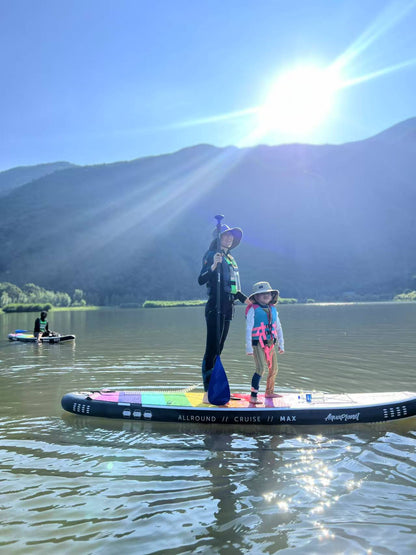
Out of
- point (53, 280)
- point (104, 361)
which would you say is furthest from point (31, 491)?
point (53, 280)

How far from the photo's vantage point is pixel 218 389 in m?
9.49

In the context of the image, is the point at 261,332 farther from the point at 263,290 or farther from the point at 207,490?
the point at 207,490

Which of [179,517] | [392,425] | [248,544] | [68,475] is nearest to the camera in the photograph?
[248,544]

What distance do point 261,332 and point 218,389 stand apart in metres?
1.62

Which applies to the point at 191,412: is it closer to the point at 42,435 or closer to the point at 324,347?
the point at 42,435

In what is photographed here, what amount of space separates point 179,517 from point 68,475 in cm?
225

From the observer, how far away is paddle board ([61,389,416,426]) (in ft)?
29.1

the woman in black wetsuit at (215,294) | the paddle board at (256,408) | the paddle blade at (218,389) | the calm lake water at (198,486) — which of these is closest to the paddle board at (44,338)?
the calm lake water at (198,486)

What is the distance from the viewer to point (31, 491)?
6070 mm

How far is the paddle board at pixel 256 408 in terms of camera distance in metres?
8.88

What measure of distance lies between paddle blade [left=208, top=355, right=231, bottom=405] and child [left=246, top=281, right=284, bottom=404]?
654mm

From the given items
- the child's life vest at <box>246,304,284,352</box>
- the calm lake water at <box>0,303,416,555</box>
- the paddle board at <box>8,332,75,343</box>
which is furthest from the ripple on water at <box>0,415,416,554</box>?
the paddle board at <box>8,332,75,343</box>

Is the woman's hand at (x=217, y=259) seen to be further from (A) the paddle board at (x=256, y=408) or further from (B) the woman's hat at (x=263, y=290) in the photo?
(A) the paddle board at (x=256, y=408)

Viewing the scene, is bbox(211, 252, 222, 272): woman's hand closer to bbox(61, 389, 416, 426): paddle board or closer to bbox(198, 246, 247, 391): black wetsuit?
bbox(198, 246, 247, 391): black wetsuit
